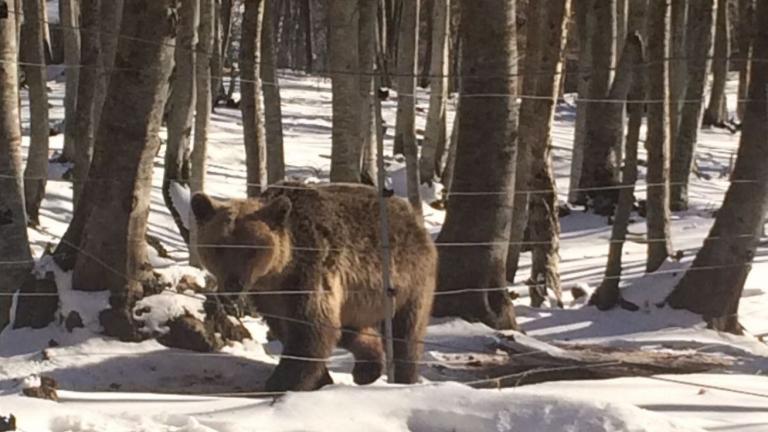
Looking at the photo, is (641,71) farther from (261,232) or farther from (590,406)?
(590,406)

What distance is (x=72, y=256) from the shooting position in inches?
295

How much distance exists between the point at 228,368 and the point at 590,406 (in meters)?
2.61

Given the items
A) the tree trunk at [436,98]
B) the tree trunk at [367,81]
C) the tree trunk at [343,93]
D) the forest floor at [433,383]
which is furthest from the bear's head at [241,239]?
the tree trunk at [436,98]

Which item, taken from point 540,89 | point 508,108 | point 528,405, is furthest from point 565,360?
point 540,89

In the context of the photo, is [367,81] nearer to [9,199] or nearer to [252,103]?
[252,103]

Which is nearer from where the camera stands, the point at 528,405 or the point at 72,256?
the point at 528,405

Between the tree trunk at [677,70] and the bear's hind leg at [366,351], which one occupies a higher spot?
the tree trunk at [677,70]

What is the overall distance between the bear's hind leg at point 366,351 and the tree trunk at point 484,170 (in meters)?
1.42

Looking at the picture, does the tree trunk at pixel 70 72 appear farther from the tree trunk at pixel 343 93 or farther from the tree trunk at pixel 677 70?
the tree trunk at pixel 677 70

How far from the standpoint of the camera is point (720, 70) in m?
26.5

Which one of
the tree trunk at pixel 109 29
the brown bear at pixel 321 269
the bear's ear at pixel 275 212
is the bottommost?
the brown bear at pixel 321 269

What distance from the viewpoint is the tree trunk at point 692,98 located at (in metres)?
17.0


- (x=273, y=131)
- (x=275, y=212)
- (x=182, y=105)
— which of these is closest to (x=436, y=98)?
(x=273, y=131)

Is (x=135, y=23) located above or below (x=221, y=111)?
above
